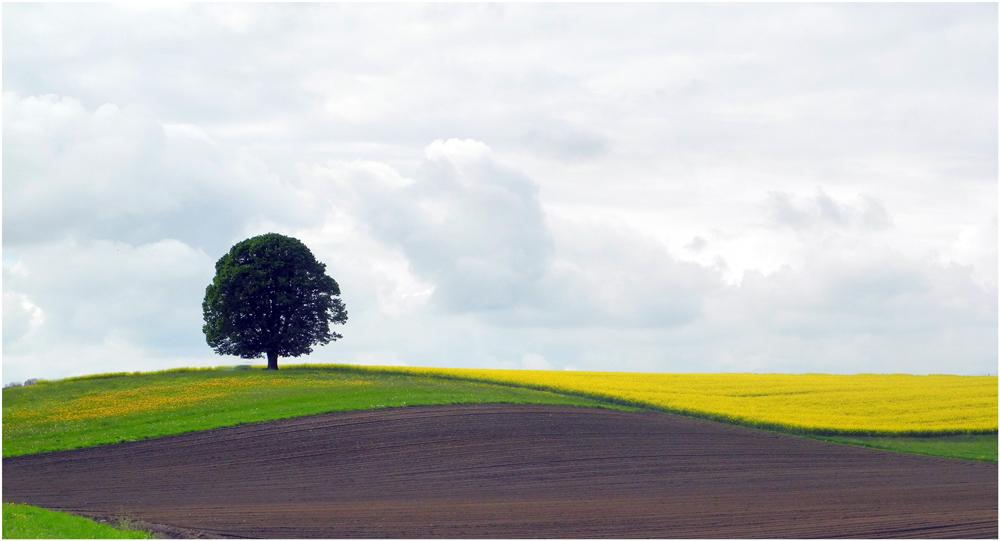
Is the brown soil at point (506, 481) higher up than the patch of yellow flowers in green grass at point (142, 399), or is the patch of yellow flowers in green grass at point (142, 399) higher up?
the patch of yellow flowers in green grass at point (142, 399)

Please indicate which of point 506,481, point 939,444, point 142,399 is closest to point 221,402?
point 142,399

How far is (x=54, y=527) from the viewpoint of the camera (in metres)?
19.1

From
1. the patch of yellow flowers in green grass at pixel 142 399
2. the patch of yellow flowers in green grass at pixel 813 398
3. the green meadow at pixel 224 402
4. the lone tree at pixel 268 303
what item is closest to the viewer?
the green meadow at pixel 224 402

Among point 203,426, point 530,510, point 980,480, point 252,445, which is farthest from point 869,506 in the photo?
point 203,426

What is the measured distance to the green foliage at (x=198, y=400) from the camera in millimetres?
33938

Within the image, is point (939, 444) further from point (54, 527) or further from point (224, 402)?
point (224, 402)

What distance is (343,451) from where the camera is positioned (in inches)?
1164

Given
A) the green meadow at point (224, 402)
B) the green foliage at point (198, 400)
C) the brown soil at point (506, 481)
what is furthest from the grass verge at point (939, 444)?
the green foliage at point (198, 400)

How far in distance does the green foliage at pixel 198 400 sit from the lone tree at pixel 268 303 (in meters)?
3.18

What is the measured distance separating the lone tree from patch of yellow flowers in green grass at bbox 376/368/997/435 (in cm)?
918

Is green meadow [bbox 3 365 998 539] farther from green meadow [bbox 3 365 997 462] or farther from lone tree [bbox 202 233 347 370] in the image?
lone tree [bbox 202 233 347 370]

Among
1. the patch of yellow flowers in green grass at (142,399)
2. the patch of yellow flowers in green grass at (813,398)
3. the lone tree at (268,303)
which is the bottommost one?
the patch of yellow flowers in green grass at (813,398)

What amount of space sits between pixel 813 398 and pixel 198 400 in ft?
117

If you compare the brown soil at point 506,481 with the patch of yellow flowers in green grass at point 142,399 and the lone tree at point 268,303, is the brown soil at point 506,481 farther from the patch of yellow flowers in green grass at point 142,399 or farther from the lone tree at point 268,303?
the lone tree at point 268,303
